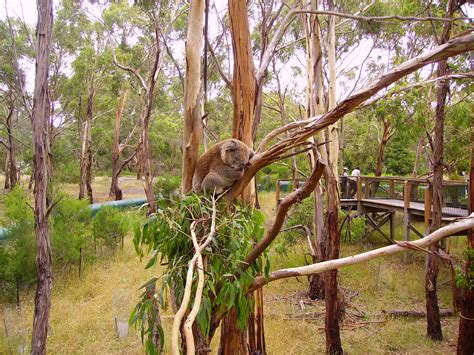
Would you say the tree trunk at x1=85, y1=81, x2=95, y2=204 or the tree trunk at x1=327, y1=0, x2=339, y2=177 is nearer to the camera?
the tree trunk at x1=327, y1=0, x2=339, y2=177

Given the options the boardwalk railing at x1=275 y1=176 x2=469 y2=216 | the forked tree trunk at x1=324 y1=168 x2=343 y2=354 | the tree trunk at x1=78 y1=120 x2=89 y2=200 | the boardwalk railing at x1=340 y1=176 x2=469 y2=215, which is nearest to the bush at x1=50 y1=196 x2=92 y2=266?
the forked tree trunk at x1=324 y1=168 x2=343 y2=354

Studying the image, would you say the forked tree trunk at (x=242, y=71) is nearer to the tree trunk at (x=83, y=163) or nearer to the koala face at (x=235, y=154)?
the koala face at (x=235, y=154)

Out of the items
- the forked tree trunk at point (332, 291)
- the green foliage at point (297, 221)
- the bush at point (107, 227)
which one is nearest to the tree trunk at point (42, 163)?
the forked tree trunk at point (332, 291)

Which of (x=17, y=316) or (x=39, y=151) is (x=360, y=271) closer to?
(x=17, y=316)

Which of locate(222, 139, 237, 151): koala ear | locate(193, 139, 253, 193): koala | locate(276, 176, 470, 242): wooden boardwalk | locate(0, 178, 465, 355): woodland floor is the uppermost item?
locate(222, 139, 237, 151): koala ear

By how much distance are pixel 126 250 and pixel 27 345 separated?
6028 mm

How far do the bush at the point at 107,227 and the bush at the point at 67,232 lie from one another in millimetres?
671

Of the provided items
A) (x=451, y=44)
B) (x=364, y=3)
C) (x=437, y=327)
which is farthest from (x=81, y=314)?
(x=364, y=3)

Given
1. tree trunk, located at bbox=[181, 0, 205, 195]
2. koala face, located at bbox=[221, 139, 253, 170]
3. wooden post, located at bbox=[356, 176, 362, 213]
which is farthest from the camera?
wooden post, located at bbox=[356, 176, 362, 213]

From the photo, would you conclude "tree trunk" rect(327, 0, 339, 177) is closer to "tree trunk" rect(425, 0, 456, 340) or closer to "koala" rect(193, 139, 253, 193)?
"tree trunk" rect(425, 0, 456, 340)

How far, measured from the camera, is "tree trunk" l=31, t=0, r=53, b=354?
3.78 metres

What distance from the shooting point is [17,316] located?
6.78m

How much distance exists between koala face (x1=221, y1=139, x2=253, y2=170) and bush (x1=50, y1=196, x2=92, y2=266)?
6729mm

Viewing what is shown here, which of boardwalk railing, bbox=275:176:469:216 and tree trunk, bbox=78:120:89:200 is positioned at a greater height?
tree trunk, bbox=78:120:89:200
